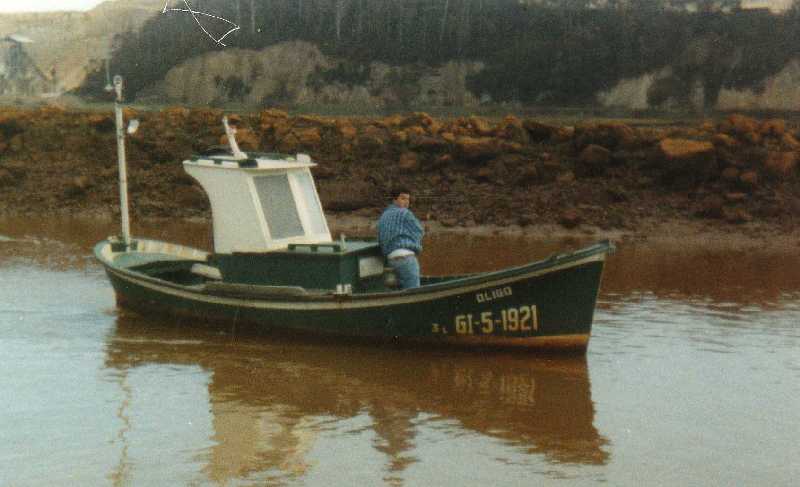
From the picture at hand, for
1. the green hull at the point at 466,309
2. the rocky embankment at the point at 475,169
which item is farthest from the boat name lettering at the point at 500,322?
the rocky embankment at the point at 475,169

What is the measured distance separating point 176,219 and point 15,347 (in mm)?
16210

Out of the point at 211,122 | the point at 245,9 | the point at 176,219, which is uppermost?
the point at 245,9

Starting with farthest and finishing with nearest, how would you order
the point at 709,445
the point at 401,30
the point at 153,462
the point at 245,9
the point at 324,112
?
the point at 245,9 → the point at 401,30 → the point at 324,112 → the point at 709,445 → the point at 153,462

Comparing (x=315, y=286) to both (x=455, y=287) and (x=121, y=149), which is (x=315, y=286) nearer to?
(x=455, y=287)

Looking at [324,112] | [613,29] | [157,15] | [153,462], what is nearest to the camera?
[153,462]

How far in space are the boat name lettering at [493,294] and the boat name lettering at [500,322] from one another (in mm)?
221

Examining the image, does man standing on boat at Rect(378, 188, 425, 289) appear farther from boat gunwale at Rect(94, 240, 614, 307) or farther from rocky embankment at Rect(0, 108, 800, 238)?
rocky embankment at Rect(0, 108, 800, 238)

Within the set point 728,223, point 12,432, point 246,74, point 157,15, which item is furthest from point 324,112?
point 12,432

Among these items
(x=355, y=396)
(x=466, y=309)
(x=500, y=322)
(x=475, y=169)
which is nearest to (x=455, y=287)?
(x=466, y=309)

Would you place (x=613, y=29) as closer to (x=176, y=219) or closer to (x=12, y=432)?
(x=176, y=219)

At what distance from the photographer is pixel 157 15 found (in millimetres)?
85812

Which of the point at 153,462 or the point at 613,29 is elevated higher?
the point at 613,29

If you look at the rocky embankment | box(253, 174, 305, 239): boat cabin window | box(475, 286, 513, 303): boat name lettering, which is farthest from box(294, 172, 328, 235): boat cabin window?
the rocky embankment

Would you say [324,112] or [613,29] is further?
[613,29]
